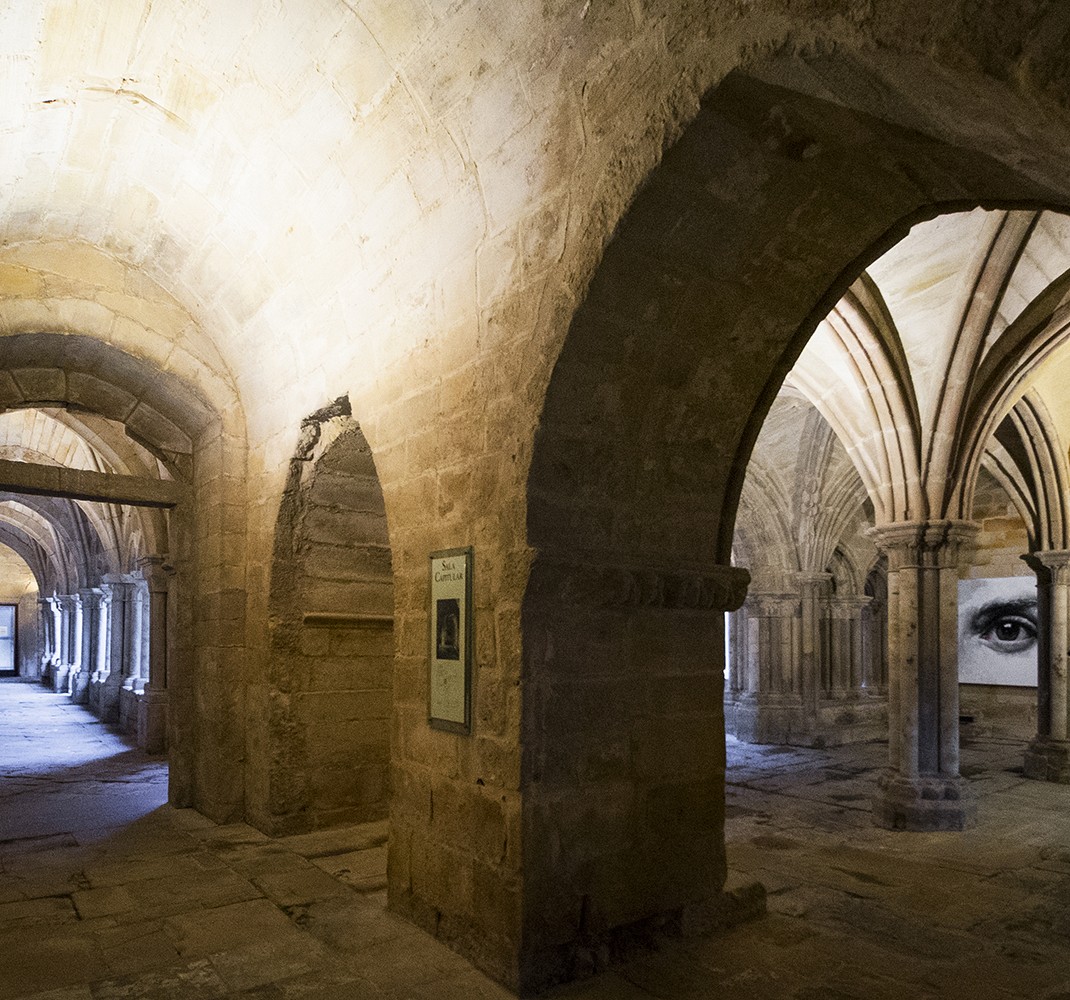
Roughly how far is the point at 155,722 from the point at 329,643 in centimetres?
555

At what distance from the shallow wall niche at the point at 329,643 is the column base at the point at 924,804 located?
12.5ft

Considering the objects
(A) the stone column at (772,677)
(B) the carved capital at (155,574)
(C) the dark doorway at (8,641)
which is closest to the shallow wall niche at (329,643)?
(B) the carved capital at (155,574)

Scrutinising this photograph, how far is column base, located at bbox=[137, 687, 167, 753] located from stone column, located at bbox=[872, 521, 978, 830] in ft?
26.0

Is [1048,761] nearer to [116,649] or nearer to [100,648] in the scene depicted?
[116,649]

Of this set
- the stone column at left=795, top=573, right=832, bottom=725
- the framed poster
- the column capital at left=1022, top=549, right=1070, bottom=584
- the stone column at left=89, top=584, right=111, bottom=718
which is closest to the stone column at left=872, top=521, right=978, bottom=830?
the column capital at left=1022, top=549, right=1070, bottom=584

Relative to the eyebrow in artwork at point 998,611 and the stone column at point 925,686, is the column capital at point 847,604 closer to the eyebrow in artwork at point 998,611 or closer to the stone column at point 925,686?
the eyebrow in artwork at point 998,611

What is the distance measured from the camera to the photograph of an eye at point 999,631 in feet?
43.9

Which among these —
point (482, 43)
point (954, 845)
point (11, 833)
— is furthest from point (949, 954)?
point (11, 833)

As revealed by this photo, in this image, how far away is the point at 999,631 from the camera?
45.2 ft

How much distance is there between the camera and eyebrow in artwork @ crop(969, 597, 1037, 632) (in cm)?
1339

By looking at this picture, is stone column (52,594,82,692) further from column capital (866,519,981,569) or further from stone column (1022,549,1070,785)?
stone column (1022,549,1070,785)

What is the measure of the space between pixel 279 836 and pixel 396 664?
7.15 feet

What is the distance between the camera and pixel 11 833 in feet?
20.3

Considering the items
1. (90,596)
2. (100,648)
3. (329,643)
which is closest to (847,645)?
(329,643)
